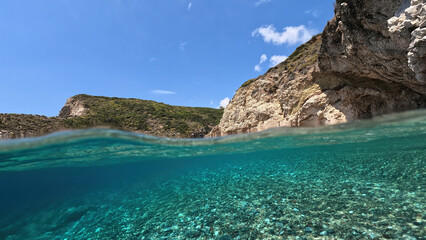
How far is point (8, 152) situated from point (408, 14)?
22781 mm

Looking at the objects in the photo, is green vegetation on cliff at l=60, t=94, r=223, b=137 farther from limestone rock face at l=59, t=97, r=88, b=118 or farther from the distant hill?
limestone rock face at l=59, t=97, r=88, b=118

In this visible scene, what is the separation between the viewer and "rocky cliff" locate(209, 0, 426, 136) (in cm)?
776

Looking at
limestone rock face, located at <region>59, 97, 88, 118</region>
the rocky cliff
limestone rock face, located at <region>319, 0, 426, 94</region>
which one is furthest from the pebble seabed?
limestone rock face, located at <region>59, 97, 88, 118</region>

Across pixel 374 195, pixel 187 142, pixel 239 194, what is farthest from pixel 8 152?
pixel 374 195

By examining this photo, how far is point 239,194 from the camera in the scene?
774cm

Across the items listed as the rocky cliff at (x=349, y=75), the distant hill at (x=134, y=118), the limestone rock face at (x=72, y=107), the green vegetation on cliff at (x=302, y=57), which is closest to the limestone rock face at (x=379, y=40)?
the rocky cliff at (x=349, y=75)

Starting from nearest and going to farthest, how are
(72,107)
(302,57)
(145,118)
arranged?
(302,57), (145,118), (72,107)

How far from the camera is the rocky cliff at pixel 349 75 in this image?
7762 mm

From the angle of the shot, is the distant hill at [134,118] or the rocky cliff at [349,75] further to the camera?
the distant hill at [134,118]

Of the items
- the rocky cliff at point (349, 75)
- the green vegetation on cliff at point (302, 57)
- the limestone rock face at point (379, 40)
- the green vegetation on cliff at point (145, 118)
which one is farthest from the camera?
the green vegetation on cliff at point (145, 118)

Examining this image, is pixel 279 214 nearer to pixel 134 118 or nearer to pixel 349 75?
pixel 349 75

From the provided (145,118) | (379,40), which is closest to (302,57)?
(379,40)

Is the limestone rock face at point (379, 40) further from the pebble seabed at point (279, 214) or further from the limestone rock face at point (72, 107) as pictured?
the limestone rock face at point (72, 107)

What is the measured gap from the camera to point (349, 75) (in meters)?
11.5
